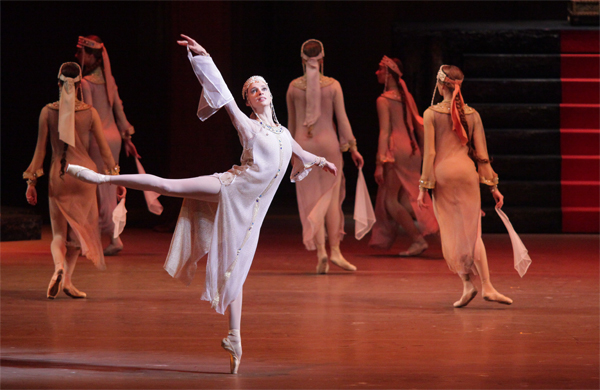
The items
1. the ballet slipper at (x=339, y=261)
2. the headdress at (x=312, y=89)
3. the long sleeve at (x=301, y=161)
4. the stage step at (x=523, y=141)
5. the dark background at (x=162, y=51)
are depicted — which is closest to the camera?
the long sleeve at (x=301, y=161)

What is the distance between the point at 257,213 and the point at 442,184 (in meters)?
1.58

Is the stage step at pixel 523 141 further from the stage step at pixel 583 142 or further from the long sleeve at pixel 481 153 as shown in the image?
the long sleeve at pixel 481 153

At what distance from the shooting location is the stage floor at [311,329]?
11.2 feet

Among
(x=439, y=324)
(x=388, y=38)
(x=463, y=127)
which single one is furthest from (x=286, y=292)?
(x=388, y=38)

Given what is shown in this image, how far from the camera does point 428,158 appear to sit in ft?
15.9

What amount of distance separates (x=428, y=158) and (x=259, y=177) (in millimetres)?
1556

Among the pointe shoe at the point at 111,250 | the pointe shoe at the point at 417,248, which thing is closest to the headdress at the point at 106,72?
the pointe shoe at the point at 111,250

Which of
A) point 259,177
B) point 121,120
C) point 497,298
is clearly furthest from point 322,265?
point 259,177

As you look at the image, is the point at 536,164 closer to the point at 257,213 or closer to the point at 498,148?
the point at 498,148

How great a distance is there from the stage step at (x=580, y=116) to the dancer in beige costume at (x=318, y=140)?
3571mm

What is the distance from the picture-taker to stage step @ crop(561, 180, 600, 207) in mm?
8320

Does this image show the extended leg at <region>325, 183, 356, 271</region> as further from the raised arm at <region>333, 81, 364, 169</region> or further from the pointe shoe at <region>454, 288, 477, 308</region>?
the pointe shoe at <region>454, 288, 477, 308</region>

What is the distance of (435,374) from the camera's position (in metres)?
3.45

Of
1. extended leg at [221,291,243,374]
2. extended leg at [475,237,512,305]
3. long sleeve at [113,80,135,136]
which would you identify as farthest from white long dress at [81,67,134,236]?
extended leg at [221,291,243,374]
